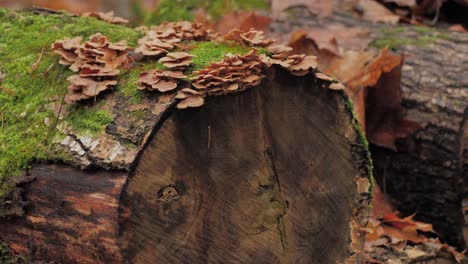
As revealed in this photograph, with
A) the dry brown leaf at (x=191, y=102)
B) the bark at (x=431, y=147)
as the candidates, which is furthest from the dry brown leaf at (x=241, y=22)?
the dry brown leaf at (x=191, y=102)

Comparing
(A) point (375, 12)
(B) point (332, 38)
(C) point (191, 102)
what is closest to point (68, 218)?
(C) point (191, 102)

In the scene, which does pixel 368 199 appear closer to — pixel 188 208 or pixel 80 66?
pixel 188 208

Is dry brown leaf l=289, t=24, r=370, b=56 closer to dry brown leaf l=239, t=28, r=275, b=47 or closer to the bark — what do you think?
the bark

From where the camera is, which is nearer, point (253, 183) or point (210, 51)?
point (253, 183)

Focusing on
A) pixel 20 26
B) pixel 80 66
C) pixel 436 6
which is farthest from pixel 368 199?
pixel 436 6

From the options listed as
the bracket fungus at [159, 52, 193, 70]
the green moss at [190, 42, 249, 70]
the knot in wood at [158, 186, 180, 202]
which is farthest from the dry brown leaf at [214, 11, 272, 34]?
the knot in wood at [158, 186, 180, 202]

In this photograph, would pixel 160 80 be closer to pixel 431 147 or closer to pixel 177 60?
pixel 177 60

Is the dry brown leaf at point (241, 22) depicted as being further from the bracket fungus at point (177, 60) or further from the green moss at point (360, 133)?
the bracket fungus at point (177, 60)
